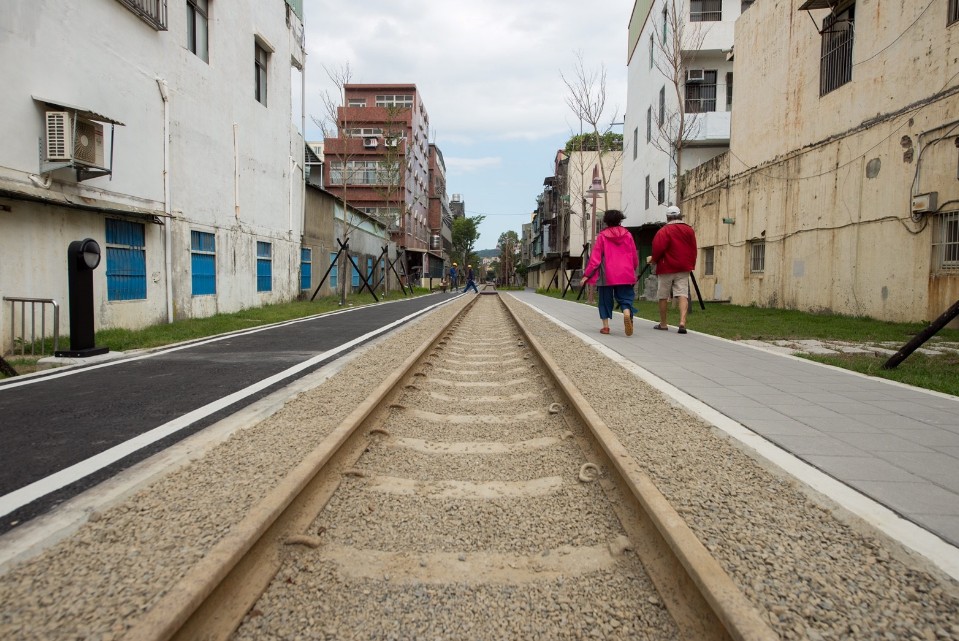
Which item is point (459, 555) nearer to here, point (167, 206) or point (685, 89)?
point (167, 206)

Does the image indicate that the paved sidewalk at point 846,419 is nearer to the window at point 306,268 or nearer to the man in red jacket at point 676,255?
the man in red jacket at point 676,255

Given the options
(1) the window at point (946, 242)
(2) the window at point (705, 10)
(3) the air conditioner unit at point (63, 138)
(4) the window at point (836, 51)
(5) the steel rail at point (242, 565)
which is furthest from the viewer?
(2) the window at point (705, 10)

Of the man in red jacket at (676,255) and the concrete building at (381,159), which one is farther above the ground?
the concrete building at (381,159)

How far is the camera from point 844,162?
12664mm

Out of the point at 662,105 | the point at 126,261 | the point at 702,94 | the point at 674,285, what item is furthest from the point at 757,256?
the point at 126,261

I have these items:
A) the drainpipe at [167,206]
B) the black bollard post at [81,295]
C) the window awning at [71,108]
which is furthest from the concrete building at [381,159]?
the black bollard post at [81,295]

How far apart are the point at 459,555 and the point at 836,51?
15.8 meters

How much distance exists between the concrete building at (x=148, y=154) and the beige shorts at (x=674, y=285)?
9.33m

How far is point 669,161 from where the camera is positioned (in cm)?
2566

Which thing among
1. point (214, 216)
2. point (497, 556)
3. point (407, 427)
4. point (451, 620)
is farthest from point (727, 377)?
point (214, 216)

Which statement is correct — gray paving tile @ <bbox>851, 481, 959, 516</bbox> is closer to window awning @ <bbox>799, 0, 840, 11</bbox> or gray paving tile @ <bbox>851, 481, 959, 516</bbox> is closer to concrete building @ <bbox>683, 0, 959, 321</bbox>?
concrete building @ <bbox>683, 0, 959, 321</bbox>

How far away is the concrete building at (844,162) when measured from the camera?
10.2 metres

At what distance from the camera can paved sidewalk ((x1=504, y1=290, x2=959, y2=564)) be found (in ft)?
9.12

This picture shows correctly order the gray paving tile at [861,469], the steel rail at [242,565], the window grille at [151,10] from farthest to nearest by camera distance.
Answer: the window grille at [151,10] < the gray paving tile at [861,469] < the steel rail at [242,565]
